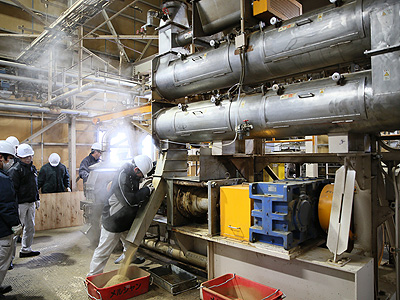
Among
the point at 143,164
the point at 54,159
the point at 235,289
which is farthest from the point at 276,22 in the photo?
the point at 54,159

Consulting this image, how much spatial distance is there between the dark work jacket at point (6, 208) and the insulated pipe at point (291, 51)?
238 cm

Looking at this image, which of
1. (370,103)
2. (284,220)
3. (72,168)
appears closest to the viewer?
(370,103)

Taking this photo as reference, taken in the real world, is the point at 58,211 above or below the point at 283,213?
below

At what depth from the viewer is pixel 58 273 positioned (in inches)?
157

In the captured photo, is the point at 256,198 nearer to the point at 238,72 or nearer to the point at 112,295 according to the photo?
the point at 238,72

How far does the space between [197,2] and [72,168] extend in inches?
276

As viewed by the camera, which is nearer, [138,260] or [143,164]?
[143,164]

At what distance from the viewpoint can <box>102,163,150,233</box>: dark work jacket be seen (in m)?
3.57

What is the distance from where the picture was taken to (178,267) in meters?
3.88

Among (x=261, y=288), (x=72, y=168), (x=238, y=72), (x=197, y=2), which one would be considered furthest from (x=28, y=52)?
(x=261, y=288)

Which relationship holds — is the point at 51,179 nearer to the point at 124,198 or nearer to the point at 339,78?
the point at 124,198

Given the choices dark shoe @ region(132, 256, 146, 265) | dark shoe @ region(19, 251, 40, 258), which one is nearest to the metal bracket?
dark shoe @ region(132, 256, 146, 265)

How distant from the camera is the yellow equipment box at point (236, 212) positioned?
9.98ft

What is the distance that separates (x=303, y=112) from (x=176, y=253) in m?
2.72
